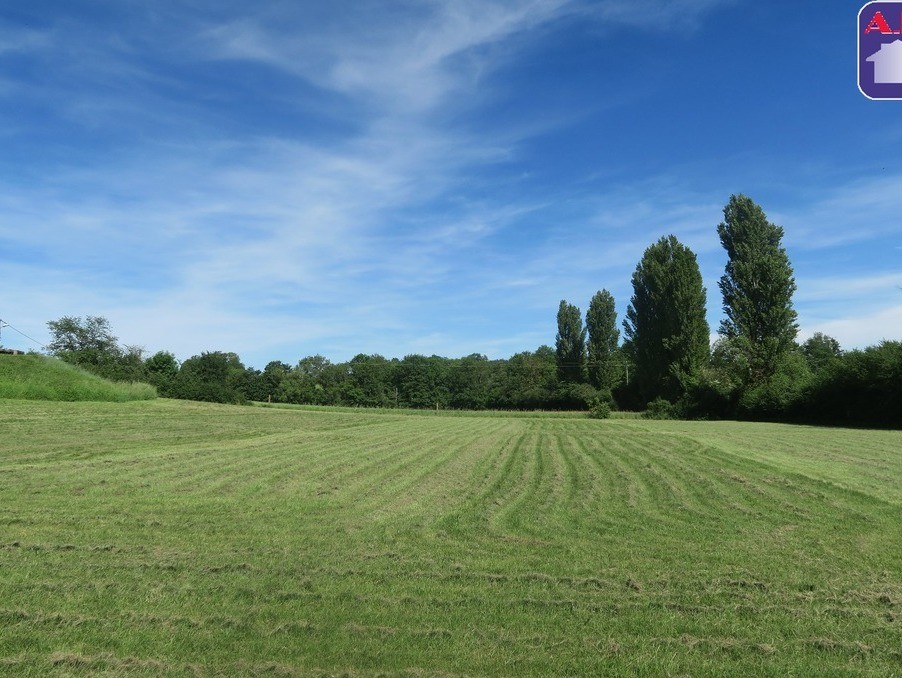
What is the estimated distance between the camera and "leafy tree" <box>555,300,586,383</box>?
8075 centimetres

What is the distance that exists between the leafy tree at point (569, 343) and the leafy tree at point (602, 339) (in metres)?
1.41

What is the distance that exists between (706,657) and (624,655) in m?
0.60

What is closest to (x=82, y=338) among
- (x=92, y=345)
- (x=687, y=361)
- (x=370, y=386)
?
(x=92, y=345)

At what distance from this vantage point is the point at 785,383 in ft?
152

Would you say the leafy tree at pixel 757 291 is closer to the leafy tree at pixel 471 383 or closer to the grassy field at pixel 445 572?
the grassy field at pixel 445 572

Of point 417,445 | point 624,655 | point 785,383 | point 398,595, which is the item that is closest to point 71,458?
point 417,445

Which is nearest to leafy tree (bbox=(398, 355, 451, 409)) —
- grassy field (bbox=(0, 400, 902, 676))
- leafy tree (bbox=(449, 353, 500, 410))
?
leafy tree (bbox=(449, 353, 500, 410))

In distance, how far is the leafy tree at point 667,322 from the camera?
2229 inches

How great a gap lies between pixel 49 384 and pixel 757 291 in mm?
52104

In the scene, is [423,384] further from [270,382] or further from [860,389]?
[860,389]

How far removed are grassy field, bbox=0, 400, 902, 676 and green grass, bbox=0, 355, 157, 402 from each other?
2815 centimetres

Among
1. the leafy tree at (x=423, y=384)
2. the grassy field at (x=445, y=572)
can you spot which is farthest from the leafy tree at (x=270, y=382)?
the grassy field at (x=445, y=572)

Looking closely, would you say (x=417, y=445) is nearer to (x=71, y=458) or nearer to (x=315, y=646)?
(x=71, y=458)

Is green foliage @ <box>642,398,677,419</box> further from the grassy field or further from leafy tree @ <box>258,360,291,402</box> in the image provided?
leafy tree @ <box>258,360,291,402</box>
